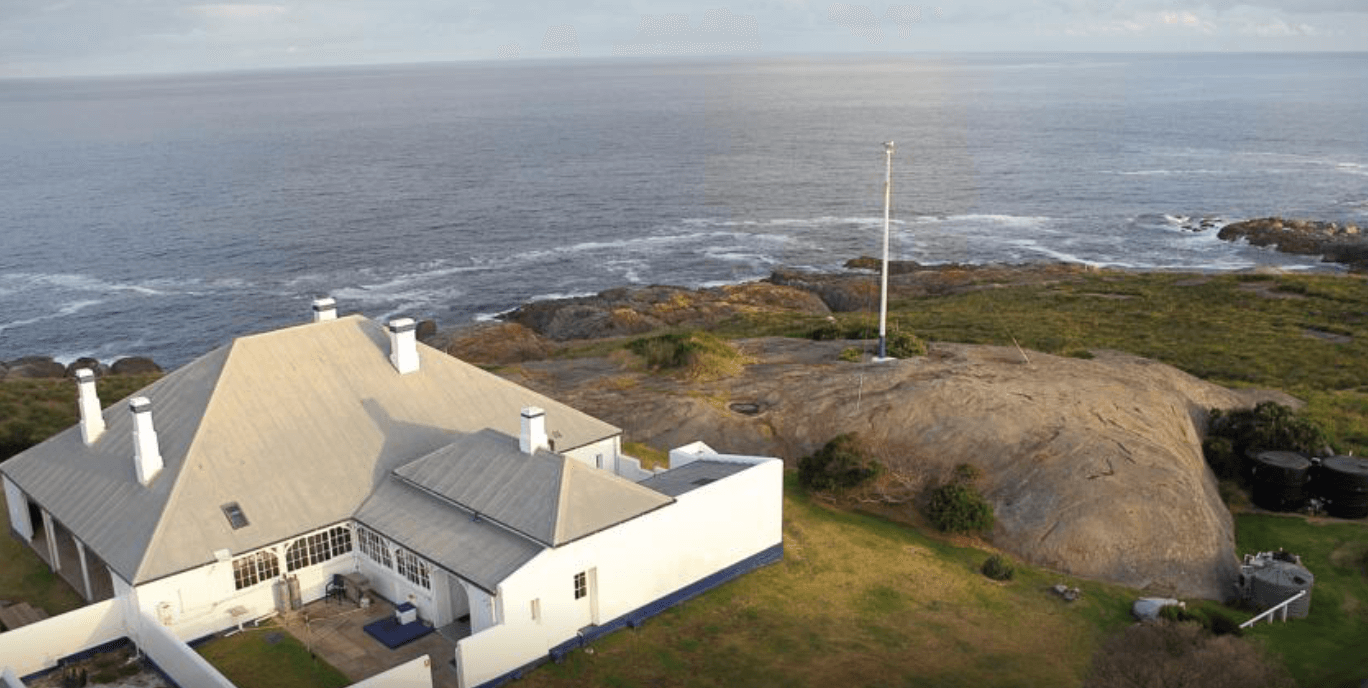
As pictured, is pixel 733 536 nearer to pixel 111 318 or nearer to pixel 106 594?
pixel 106 594

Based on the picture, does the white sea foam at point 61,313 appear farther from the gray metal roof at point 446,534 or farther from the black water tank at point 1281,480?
the black water tank at point 1281,480

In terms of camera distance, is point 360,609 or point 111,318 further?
point 111,318

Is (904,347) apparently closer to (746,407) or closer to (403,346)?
(746,407)

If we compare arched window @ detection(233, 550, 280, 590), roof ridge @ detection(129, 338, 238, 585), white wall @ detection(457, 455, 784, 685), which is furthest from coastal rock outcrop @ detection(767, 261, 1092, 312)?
arched window @ detection(233, 550, 280, 590)

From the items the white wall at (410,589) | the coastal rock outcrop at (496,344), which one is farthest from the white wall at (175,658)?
the coastal rock outcrop at (496,344)

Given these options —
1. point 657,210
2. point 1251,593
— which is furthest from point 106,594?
point 657,210

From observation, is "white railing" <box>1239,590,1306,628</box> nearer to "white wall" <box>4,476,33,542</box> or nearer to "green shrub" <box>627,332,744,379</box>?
"green shrub" <box>627,332,744,379</box>

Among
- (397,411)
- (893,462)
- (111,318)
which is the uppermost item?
(397,411)
